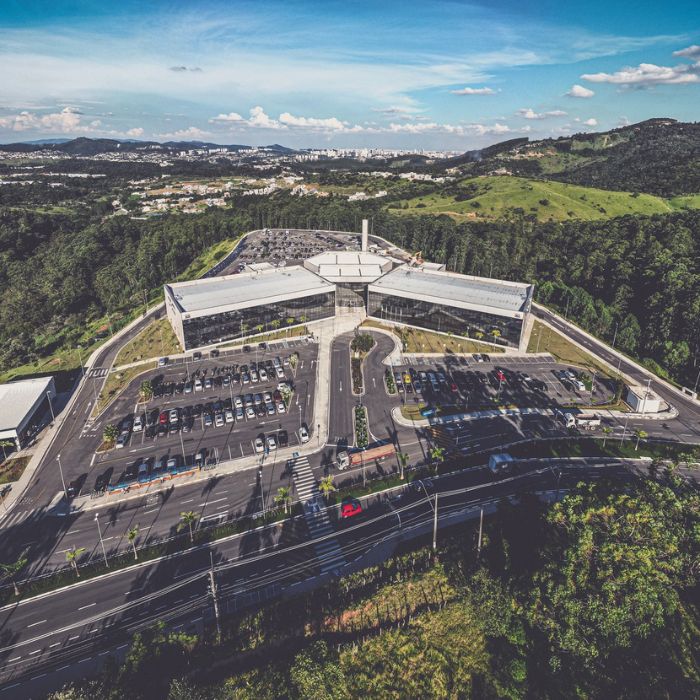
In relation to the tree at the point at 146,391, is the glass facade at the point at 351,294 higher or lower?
higher

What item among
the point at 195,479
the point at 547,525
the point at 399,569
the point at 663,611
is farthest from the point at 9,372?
the point at 663,611

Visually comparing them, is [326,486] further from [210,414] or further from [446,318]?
[446,318]

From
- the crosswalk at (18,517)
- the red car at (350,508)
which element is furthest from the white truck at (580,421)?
the crosswalk at (18,517)

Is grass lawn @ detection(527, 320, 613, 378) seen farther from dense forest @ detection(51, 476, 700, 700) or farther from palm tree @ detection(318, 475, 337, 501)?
palm tree @ detection(318, 475, 337, 501)

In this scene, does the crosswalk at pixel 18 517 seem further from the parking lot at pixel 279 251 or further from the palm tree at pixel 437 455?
the parking lot at pixel 279 251

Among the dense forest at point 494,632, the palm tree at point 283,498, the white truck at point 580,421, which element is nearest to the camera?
the dense forest at point 494,632

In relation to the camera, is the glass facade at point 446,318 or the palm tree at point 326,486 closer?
the palm tree at point 326,486

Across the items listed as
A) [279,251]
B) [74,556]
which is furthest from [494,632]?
[279,251]
